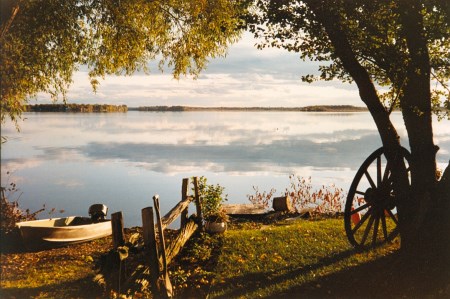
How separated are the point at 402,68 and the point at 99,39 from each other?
11.9 metres

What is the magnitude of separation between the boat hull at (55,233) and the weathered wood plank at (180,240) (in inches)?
163

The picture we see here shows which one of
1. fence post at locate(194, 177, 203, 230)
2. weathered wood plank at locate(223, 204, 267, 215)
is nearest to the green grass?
fence post at locate(194, 177, 203, 230)

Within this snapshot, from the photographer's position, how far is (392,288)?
29.1 ft

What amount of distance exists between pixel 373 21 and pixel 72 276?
402 inches

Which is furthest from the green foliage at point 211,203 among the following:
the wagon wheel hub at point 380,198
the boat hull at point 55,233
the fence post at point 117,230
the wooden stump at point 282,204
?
the fence post at point 117,230

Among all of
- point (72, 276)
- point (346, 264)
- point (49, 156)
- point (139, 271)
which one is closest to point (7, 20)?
point (72, 276)

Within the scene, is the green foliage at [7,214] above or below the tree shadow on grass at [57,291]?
above

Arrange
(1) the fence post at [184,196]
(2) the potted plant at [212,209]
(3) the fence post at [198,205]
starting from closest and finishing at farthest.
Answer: (1) the fence post at [184,196]
(2) the potted plant at [212,209]
(3) the fence post at [198,205]

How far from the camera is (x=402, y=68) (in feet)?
32.7

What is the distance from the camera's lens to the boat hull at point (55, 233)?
13.7 meters

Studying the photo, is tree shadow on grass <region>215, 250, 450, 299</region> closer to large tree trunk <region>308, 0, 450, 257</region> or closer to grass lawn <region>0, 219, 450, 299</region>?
grass lawn <region>0, 219, 450, 299</region>

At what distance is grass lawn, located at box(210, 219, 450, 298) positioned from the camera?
8891 millimetres

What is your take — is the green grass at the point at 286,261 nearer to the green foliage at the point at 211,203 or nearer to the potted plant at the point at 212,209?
the potted plant at the point at 212,209

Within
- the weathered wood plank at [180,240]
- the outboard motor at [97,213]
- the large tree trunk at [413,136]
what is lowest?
the outboard motor at [97,213]
